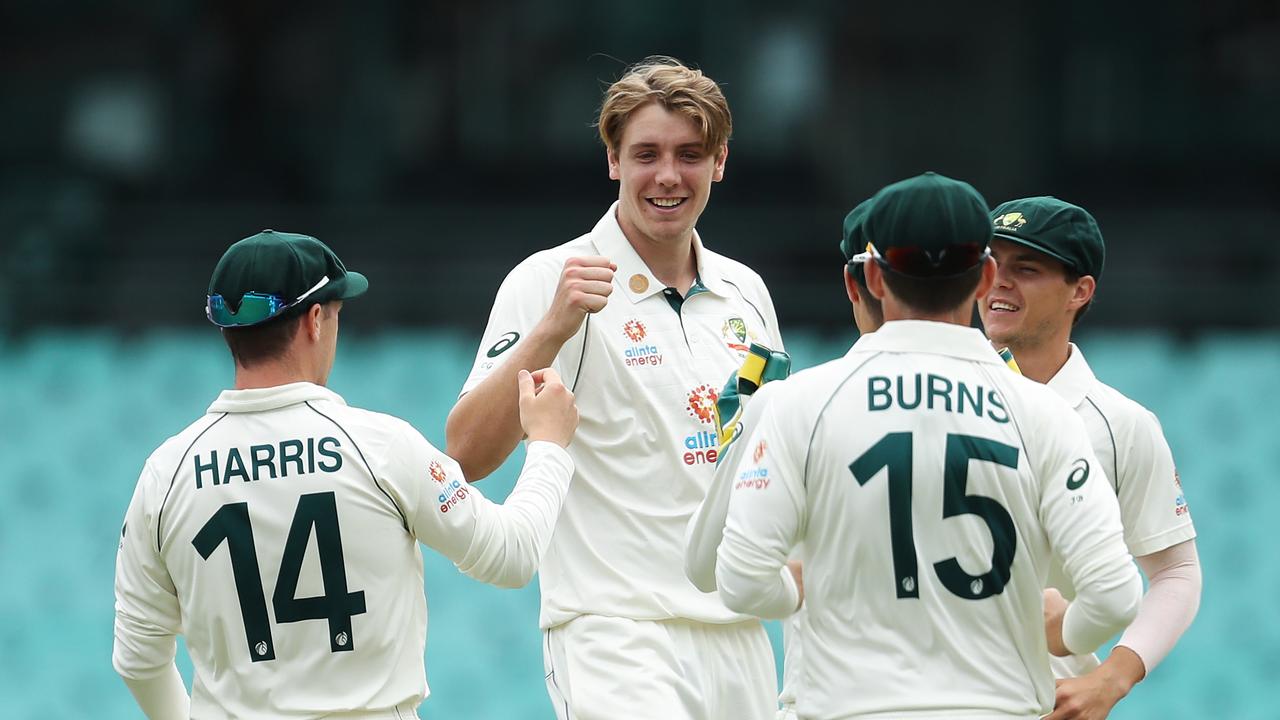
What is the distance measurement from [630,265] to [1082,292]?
1021 mm

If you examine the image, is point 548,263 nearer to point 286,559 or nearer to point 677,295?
point 677,295

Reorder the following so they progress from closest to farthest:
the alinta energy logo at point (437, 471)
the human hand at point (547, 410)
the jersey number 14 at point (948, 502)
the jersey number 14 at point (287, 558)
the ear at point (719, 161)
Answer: the jersey number 14 at point (948, 502)
the jersey number 14 at point (287, 558)
the alinta energy logo at point (437, 471)
the human hand at point (547, 410)
the ear at point (719, 161)

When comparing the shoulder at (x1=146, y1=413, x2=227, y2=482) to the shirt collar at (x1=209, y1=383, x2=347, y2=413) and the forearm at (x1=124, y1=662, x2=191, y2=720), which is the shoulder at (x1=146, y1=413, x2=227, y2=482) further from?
the forearm at (x1=124, y1=662, x2=191, y2=720)

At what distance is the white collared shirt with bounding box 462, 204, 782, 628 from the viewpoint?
11.9 ft

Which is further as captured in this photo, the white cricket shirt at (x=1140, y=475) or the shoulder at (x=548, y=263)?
the shoulder at (x=548, y=263)

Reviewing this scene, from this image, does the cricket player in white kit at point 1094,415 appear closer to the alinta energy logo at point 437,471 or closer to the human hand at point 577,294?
the human hand at point 577,294

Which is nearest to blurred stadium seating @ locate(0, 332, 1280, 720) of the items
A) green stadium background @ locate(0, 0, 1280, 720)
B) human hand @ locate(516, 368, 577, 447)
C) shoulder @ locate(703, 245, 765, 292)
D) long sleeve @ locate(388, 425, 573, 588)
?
green stadium background @ locate(0, 0, 1280, 720)

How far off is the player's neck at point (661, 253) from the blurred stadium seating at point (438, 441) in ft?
14.4

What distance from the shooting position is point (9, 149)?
35.7 feet

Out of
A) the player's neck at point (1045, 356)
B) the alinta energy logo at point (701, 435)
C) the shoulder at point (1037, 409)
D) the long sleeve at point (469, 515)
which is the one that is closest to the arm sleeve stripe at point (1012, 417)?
the shoulder at point (1037, 409)

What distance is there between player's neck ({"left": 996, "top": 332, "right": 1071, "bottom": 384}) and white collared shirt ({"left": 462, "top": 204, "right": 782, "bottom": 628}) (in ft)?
2.24

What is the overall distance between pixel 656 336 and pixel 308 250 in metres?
0.95

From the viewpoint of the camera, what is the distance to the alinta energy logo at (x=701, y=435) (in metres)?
3.67

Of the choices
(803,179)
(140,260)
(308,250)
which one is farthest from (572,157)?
(308,250)
